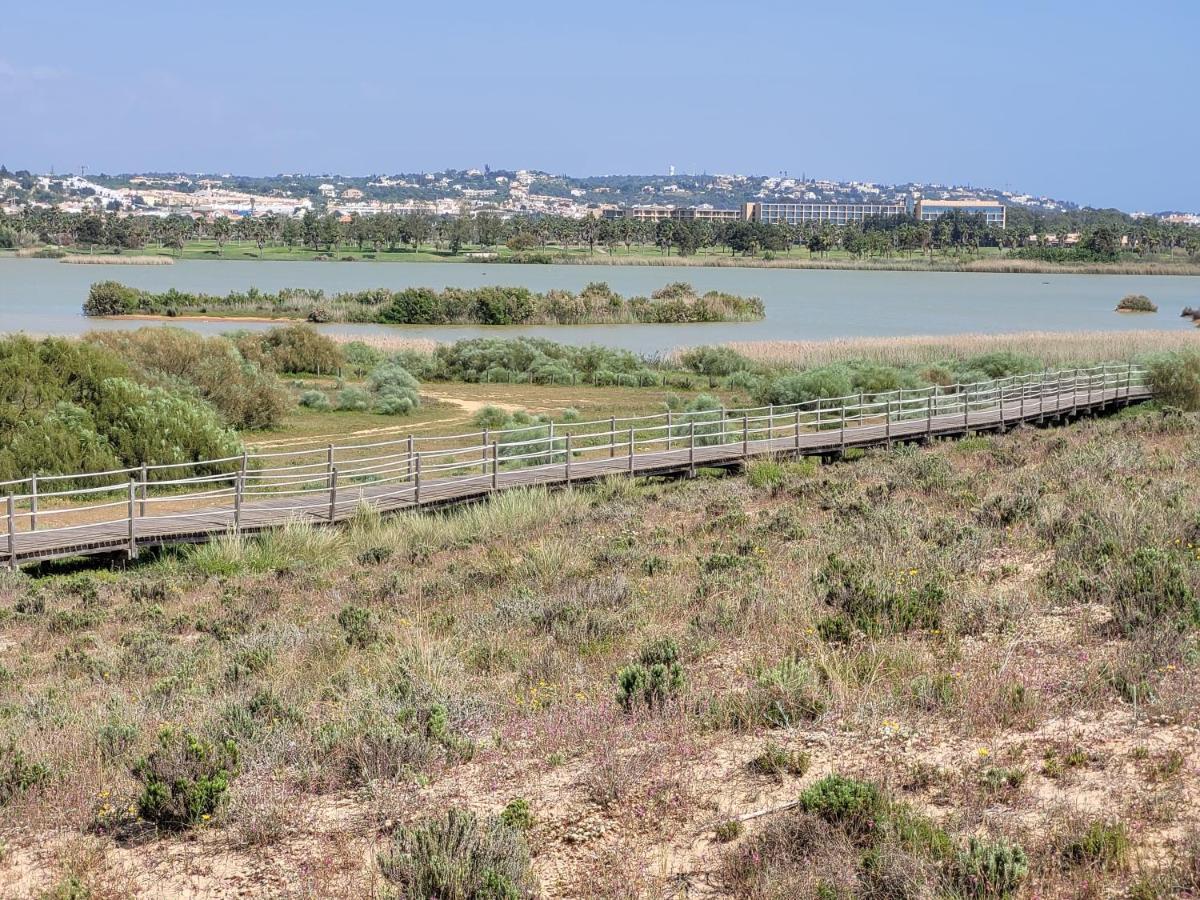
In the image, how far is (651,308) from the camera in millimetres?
71125

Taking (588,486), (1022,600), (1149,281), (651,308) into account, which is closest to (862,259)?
(1149,281)

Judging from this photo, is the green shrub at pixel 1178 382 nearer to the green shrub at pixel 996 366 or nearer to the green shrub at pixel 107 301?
the green shrub at pixel 996 366

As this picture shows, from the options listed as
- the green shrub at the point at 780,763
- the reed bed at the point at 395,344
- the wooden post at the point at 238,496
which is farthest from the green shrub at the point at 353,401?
the green shrub at the point at 780,763

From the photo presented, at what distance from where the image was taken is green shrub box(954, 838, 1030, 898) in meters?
4.12

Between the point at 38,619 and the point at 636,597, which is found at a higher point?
the point at 636,597

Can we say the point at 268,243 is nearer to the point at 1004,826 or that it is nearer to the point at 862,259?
the point at 862,259

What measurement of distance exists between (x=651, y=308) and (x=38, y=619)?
60.8m

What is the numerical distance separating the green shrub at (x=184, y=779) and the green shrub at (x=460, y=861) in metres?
1.03

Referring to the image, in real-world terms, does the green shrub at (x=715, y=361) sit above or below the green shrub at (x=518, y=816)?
below

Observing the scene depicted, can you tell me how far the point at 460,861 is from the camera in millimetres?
4441

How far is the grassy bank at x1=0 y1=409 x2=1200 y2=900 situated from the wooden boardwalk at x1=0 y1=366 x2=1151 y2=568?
15.6ft

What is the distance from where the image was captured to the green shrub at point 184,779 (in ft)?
17.2

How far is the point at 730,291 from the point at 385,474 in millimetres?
79376

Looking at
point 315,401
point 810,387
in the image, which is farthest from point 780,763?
point 315,401
